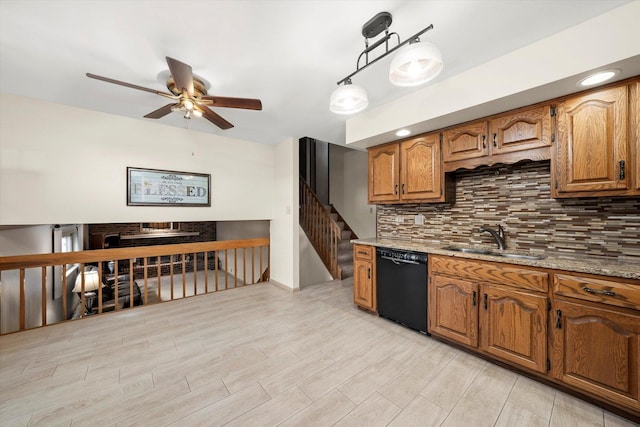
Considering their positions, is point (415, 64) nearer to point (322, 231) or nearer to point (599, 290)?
point (599, 290)

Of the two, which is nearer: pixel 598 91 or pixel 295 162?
pixel 598 91

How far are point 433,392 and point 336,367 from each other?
28.9 inches

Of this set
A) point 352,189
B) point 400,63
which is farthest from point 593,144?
point 352,189

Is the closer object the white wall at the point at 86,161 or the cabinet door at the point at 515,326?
the cabinet door at the point at 515,326

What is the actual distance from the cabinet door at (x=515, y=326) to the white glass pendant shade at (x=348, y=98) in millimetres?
1856

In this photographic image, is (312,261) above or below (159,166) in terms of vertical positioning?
below

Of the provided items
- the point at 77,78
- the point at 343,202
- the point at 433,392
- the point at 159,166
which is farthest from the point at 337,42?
the point at 343,202

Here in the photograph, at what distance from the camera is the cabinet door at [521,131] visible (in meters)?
1.99

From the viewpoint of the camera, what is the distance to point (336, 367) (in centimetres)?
201

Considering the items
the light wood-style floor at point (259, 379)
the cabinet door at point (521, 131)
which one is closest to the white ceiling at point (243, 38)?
the cabinet door at point (521, 131)

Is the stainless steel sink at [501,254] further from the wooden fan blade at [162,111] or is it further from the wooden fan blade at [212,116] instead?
the wooden fan blade at [162,111]

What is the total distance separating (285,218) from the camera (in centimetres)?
424

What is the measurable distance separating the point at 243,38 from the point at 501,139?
7.71 ft

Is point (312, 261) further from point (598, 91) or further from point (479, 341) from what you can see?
point (598, 91)
